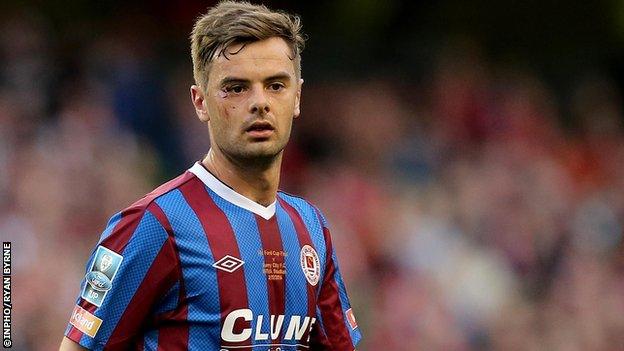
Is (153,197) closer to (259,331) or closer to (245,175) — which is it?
(245,175)

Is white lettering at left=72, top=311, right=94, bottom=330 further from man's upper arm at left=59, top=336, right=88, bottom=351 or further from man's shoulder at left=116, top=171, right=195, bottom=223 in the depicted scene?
man's shoulder at left=116, top=171, right=195, bottom=223

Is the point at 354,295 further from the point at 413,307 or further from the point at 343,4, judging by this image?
the point at 343,4

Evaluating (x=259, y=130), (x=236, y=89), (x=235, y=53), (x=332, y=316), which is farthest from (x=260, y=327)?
(x=235, y=53)

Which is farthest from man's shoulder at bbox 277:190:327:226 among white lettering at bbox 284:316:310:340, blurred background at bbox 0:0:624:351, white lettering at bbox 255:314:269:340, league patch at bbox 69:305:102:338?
blurred background at bbox 0:0:624:351

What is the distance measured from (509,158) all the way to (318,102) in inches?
63.5

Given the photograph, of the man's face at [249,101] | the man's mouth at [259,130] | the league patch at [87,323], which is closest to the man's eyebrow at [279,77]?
the man's face at [249,101]

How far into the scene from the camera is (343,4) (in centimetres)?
1006

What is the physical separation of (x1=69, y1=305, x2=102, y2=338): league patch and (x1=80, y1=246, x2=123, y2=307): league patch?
0.04 metres

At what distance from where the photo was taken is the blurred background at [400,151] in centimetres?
750

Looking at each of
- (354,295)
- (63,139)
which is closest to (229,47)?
(63,139)

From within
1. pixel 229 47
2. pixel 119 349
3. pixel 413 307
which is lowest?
pixel 119 349

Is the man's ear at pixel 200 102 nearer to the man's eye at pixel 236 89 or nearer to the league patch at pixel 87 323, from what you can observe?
the man's eye at pixel 236 89

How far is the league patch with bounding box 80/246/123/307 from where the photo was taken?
10.8ft

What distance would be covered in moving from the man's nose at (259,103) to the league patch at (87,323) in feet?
2.38
